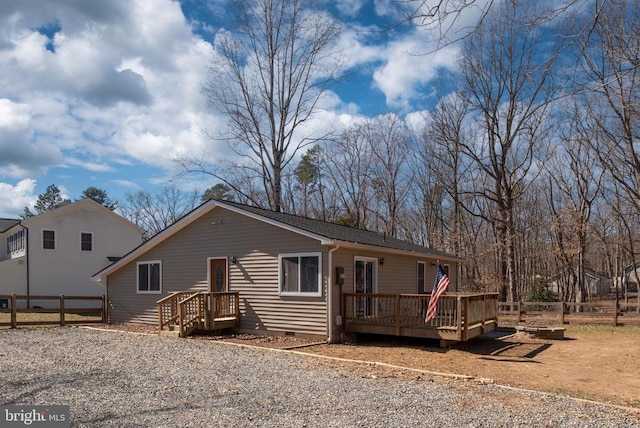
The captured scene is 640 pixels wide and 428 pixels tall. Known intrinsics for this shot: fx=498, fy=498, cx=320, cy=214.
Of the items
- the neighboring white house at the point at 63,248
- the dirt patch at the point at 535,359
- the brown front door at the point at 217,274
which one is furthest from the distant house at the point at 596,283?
the brown front door at the point at 217,274

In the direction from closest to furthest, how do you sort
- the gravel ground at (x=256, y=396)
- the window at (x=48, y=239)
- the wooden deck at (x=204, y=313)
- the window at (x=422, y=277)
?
the gravel ground at (x=256, y=396) < the wooden deck at (x=204, y=313) < the window at (x=422, y=277) < the window at (x=48, y=239)

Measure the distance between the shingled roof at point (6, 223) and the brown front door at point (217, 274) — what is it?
66.4 feet

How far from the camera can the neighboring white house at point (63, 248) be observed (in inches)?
992

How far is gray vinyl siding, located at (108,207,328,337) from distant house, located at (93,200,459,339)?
0.03m

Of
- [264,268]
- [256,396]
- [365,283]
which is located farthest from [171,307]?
[256,396]

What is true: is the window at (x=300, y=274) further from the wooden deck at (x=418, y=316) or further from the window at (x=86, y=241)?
the window at (x=86, y=241)

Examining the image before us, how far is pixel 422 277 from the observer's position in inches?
700

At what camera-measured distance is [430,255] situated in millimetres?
17609

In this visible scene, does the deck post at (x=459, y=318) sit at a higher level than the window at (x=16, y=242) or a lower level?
lower

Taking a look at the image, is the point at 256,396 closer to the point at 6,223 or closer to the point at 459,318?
the point at 459,318

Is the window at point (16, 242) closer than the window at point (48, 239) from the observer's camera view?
No

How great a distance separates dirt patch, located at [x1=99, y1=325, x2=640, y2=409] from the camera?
25.9 ft

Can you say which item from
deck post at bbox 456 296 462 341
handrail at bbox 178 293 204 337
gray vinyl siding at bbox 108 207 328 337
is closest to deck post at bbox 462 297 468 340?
deck post at bbox 456 296 462 341

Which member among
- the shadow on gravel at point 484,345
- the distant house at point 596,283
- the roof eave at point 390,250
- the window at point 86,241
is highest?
the window at point 86,241
